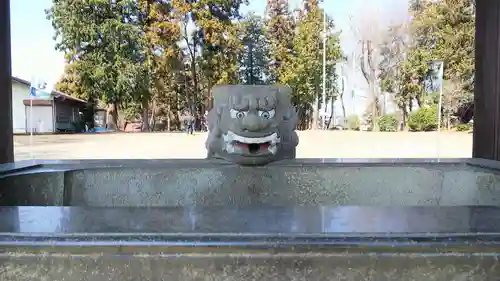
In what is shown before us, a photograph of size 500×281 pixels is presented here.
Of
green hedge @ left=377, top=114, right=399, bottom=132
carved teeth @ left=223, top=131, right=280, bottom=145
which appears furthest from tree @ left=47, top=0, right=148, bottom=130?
carved teeth @ left=223, top=131, right=280, bottom=145

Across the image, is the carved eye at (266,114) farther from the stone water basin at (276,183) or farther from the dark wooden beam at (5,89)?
the dark wooden beam at (5,89)

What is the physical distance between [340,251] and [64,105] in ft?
84.9

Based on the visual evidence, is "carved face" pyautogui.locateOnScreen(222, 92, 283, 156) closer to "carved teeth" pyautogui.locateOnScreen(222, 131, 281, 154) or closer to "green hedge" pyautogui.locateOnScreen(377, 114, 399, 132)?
"carved teeth" pyautogui.locateOnScreen(222, 131, 281, 154)

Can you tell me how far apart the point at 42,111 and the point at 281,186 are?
23294mm

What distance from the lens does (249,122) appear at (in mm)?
2752

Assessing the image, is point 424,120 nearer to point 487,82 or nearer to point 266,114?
point 487,82

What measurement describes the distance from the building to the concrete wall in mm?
20525

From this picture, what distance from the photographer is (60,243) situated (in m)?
0.91

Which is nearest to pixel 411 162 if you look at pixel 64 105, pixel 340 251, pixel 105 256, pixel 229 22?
pixel 340 251

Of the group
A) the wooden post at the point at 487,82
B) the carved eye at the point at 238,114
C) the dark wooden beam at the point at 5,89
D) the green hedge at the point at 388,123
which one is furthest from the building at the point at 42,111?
the wooden post at the point at 487,82

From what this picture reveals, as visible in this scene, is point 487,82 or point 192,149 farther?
point 192,149

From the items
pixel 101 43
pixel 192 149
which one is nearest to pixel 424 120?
pixel 192 149

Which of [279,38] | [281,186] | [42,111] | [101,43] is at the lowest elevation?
[281,186]

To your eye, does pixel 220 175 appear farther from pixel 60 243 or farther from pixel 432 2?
pixel 432 2
